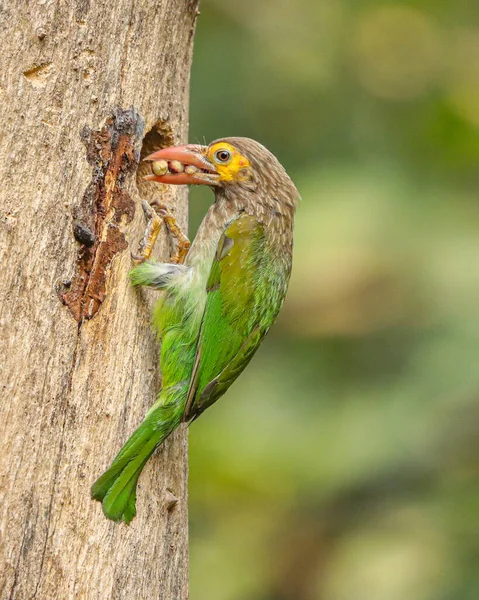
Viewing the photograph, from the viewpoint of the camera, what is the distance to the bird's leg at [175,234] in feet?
13.7

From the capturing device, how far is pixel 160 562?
3.66 metres

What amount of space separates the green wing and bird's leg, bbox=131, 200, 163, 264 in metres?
0.37

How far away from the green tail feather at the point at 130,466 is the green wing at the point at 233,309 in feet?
0.48

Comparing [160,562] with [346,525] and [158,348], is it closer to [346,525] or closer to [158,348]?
[158,348]

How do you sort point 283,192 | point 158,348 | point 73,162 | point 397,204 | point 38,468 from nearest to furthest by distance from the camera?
point 38,468 < point 73,162 < point 158,348 < point 283,192 < point 397,204

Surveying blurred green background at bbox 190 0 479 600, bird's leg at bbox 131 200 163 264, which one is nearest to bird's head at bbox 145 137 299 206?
bird's leg at bbox 131 200 163 264

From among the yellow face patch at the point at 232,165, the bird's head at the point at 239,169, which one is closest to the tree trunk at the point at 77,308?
the bird's head at the point at 239,169

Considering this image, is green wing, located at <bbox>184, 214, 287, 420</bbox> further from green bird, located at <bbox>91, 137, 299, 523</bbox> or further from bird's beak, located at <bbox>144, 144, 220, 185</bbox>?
bird's beak, located at <bbox>144, 144, 220, 185</bbox>

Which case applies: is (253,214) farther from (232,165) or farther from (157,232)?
(157,232)

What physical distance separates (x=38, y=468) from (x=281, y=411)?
19.0 ft

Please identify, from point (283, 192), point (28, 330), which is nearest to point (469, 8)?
point (283, 192)

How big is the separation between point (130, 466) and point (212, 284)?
96cm

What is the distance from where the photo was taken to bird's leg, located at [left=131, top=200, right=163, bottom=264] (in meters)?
3.88

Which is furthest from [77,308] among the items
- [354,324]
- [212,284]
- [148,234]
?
[354,324]
